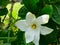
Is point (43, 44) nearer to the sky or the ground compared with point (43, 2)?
nearer to the ground

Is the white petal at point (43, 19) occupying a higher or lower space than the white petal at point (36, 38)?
higher

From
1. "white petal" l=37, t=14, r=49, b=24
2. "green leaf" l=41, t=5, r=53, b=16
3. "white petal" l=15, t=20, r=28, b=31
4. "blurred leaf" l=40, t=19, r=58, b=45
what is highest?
"green leaf" l=41, t=5, r=53, b=16

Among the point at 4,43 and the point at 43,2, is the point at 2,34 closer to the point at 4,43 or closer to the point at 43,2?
the point at 4,43

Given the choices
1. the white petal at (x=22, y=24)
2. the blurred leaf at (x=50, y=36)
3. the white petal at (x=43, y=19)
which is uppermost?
the white petal at (x=43, y=19)

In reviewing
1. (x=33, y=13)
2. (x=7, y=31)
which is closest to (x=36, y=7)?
(x=33, y=13)

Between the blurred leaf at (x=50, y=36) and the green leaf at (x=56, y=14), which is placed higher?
the green leaf at (x=56, y=14)

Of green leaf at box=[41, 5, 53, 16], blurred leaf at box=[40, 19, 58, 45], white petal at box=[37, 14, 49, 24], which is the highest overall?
green leaf at box=[41, 5, 53, 16]

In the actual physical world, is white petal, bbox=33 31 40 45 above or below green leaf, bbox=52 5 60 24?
below

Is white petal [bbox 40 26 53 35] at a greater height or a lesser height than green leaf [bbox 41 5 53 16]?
lesser
